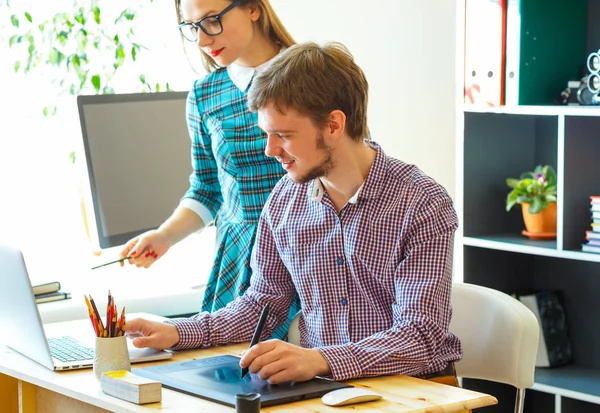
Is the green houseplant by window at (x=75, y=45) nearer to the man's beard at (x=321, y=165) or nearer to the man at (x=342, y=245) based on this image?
the man at (x=342, y=245)

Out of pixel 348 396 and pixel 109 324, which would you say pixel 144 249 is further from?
pixel 348 396

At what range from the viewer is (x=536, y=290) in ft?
10.1

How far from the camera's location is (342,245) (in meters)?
1.82

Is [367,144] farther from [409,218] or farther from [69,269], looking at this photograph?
[69,269]

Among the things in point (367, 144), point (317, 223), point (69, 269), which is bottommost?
point (69, 269)

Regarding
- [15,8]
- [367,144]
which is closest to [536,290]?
[367,144]

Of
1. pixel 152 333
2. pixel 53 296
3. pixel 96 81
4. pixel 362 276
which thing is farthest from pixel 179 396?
pixel 96 81

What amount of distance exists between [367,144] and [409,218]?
0.68ft

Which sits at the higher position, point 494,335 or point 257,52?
point 257,52

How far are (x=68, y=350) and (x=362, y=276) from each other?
607mm

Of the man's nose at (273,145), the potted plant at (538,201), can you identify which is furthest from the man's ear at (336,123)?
the potted plant at (538,201)

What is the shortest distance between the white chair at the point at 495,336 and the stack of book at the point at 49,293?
1095mm

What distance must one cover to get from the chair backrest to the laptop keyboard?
799mm

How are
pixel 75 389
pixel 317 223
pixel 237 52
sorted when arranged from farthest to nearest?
pixel 237 52, pixel 317 223, pixel 75 389
